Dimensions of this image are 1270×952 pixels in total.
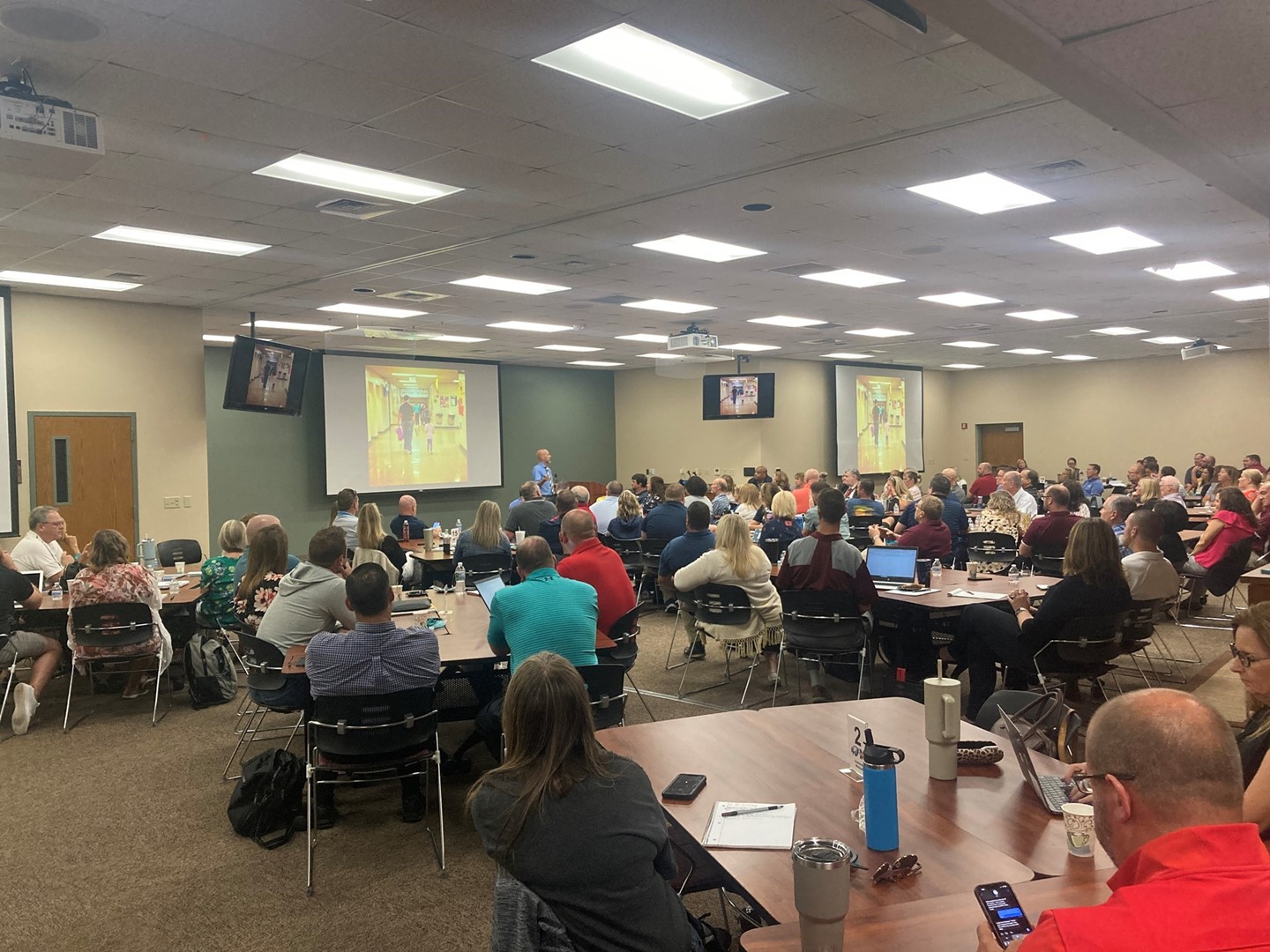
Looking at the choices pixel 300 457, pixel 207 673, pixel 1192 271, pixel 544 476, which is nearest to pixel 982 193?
pixel 1192 271

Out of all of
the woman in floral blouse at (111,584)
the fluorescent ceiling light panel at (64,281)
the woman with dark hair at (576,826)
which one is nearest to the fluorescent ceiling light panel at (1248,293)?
the woman with dark hair at (576,826)

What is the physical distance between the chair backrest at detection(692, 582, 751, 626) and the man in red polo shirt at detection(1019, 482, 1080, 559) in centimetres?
299

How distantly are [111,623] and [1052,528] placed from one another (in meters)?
6.86

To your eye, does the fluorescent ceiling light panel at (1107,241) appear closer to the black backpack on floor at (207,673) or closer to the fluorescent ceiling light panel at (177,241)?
the fluorescent ceiling light panel at (177,241)

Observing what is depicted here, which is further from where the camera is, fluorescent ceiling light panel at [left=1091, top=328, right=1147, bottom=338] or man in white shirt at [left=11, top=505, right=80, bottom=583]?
fluorescent ceiling light panel at [left=1091, top=328, right=1147, bottom=338]

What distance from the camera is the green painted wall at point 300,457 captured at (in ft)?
44.1

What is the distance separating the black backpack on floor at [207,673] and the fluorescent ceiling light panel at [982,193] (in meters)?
5.55

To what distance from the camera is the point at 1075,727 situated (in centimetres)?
275

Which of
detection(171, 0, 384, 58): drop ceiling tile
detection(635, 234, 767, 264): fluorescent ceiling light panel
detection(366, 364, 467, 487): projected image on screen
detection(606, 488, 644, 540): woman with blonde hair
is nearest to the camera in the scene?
detection(171, 0, 384, 58): drop ceiling tile

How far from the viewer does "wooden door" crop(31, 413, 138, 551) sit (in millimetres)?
8656

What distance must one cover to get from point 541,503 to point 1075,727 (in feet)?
22.5

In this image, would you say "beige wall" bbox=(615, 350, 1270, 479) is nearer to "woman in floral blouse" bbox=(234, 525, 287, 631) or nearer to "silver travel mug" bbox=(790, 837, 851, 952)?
"woman in floral blouse" bbox=(234, 525, 287, 631)

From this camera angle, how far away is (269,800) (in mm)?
4113

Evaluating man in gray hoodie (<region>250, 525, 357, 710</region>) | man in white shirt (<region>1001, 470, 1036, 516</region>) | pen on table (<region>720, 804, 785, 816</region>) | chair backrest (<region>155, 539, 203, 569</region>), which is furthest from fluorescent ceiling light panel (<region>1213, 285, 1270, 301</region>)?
chair backrest (<region>155, 539, 203, 569</region>)
